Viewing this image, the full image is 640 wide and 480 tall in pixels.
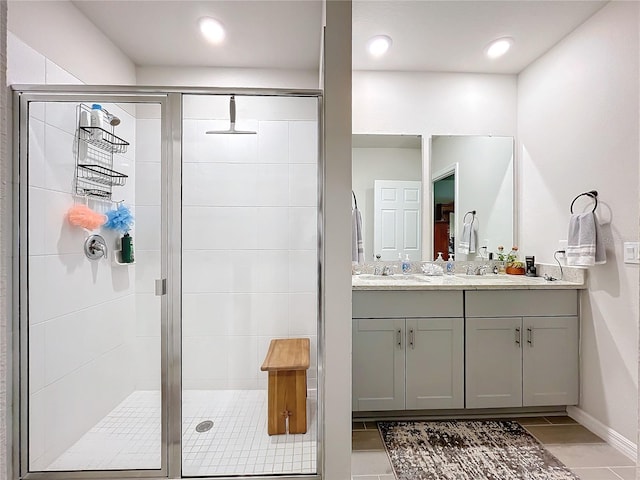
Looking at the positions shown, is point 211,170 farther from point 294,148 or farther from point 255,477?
point 255,477

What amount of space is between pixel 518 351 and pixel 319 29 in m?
2.48

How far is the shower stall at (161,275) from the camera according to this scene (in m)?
1.68

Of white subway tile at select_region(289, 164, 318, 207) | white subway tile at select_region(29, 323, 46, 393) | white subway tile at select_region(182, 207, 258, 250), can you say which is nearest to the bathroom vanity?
white subway tile at select_region(289, 164, 318, 207)

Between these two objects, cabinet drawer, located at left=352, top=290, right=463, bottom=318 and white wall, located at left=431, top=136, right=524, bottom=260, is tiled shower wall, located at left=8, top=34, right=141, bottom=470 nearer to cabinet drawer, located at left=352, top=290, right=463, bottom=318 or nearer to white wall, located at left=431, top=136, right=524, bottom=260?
cabinet drawer, located at left=352, top=290, right=463, bottom=318

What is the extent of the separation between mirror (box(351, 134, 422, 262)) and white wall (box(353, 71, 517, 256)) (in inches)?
2.6

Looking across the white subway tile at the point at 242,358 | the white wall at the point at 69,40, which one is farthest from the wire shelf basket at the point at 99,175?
the white subway tile at the point at 242,358

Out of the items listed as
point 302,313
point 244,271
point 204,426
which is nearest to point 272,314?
point 302,313

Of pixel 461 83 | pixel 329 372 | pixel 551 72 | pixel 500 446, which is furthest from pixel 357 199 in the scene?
pixel 500 446

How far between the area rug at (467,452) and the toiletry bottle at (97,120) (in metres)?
2.31

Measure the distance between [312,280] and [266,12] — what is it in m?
1.67

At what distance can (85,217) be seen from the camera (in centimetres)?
173

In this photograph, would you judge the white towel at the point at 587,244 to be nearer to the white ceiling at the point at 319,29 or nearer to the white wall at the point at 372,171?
the white wall at the point at 372,171

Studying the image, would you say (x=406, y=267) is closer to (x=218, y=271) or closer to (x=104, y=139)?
(x=218, y=271)

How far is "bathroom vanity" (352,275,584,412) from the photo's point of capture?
7.21ft
